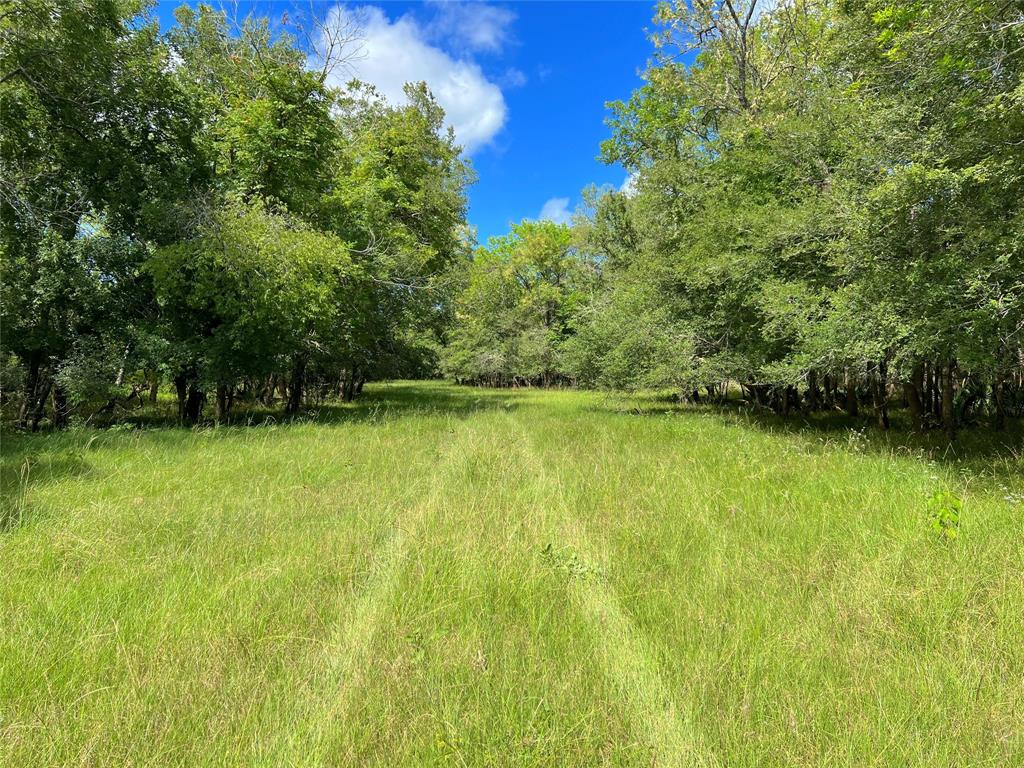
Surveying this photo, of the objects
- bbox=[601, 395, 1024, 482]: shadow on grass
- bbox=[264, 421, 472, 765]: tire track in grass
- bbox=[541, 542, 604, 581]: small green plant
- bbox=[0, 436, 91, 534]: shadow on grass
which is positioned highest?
bbox=[601, 395, 1024, 482]: shadow on grass

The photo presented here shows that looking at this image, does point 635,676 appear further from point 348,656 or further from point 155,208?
point 155,208

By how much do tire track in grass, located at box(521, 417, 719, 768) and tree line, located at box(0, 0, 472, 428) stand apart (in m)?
10.3

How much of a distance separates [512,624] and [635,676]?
0.84 metres

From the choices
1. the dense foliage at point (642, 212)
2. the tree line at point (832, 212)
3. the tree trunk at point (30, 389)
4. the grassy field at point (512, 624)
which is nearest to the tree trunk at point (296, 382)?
the dense foliage at point (642, 212)

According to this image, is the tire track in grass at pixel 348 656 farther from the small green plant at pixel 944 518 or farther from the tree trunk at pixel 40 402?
the tree trunk at pixel 40 402

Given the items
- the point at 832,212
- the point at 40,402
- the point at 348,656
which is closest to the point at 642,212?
the point at 832,212

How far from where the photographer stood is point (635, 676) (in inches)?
94.3

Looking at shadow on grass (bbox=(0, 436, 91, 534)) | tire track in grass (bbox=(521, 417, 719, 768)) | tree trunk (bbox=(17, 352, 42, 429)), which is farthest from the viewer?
tree trunk (bbox=(17, 352, 42, 429))

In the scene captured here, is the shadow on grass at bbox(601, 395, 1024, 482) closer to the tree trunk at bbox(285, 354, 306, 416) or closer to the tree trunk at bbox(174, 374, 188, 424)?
the tree trunk at bbox(285, 354, 306, 416)

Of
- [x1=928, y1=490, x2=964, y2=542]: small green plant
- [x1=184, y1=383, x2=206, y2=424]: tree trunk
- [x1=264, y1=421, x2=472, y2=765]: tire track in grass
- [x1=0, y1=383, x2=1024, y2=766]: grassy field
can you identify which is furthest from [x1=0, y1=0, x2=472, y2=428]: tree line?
[x1=928, y1=490, x2=964, y2=542]: small green plant

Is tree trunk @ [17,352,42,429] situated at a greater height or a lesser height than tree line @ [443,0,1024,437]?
lesser

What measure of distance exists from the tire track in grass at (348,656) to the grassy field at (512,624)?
1 cm

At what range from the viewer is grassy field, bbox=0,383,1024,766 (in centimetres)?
201

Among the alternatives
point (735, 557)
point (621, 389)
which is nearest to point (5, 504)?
point (735, 557)
